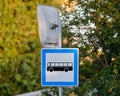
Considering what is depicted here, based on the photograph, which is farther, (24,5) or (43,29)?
(24,5)

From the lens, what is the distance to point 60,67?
4.43 metres

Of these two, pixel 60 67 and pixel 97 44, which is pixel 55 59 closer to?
pixel 60 67

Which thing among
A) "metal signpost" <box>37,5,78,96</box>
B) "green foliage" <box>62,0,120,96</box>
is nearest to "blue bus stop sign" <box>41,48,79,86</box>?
"metal signpost" <box>37,5,78,96</box>

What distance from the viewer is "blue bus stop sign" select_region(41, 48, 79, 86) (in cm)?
441

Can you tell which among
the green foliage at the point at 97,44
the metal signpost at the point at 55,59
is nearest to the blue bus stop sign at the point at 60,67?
the metal signpost at the point at 55,59

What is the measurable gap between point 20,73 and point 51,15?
7.80m

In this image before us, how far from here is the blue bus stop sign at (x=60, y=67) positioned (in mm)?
4413

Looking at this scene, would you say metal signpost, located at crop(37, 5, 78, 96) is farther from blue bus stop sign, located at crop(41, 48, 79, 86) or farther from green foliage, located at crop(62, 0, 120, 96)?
green foliage, located at crop(62, 0, 120, 96)

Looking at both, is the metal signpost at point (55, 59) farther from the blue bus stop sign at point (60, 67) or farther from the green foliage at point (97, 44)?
the green foliage at point (97, 44)

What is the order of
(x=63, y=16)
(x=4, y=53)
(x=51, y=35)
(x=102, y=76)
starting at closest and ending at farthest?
(x=51, y=35), (x=102, y=76), (x=63, y=16), (x=4, y=53)

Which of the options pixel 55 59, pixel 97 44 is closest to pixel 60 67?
pixel 55 59

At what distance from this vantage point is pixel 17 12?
11852 mm

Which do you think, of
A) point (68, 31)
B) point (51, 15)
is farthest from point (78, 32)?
point (51, 15)

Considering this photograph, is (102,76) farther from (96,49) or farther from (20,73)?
(20,73)
